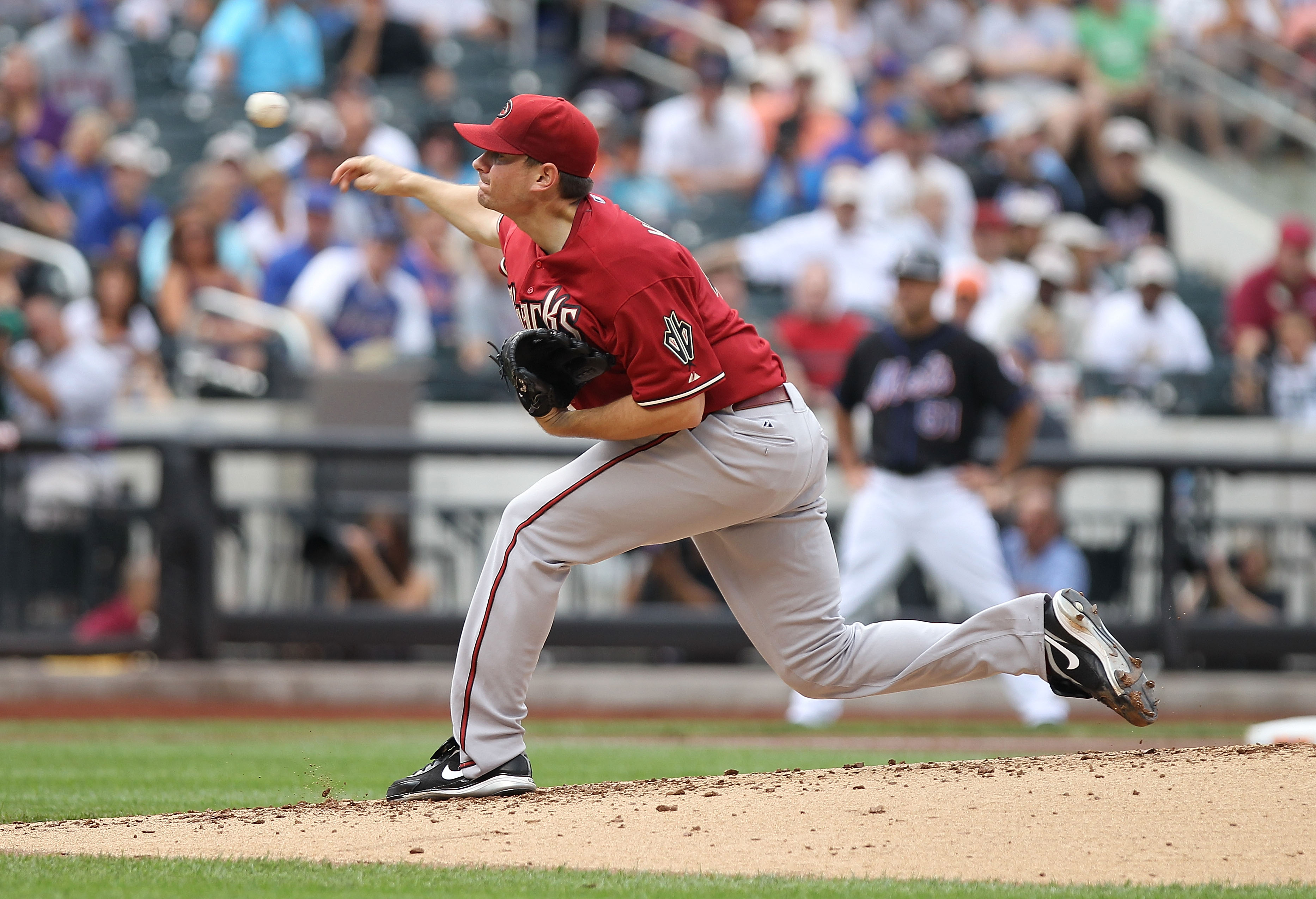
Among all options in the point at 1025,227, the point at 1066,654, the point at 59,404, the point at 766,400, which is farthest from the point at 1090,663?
the point at 1025,227

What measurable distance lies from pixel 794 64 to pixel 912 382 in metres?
6.84

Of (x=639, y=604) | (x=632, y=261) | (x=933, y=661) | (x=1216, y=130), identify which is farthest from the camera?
(x=1216, y=130)

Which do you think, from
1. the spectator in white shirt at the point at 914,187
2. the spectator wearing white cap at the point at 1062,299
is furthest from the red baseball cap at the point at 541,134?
the spectator in white shirt at the point at 914,187

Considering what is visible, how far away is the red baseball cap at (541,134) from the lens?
467 cm

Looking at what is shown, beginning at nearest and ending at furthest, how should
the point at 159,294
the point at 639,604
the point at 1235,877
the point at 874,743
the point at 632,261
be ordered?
the point at 1235,877 < the point at 632,261 < the point at 874,743 < the point at 639,604 < the point at 159,294

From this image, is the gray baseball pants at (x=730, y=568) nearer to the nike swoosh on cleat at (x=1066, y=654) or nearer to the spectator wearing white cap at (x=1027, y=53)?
the nike swoosh on cleat at (x=1066, y=654)

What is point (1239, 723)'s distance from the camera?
930 centimetres

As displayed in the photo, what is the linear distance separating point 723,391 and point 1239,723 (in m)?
5.62

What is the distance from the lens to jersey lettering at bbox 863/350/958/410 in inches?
339

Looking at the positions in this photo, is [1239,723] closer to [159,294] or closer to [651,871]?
[651,871]

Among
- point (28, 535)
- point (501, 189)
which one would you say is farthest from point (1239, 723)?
point (28, 535)

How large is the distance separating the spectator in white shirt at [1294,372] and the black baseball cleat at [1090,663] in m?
6.94

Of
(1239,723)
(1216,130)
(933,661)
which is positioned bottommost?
(1239,723)

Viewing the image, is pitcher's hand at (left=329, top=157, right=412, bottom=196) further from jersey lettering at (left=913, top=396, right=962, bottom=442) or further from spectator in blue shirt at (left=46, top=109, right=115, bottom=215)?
spectator in blue shirt at (left=46, top=109, right=115, bottom=215)
